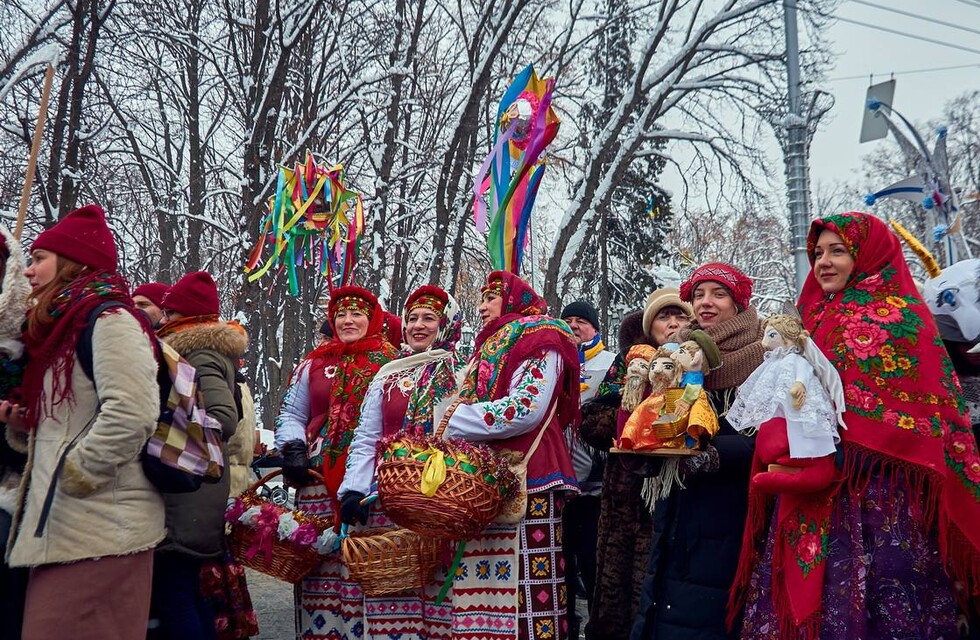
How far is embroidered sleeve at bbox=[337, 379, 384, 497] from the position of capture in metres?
4.55

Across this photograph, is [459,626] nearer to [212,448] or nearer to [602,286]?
[212,448]

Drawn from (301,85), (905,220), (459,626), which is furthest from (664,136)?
(459,626)

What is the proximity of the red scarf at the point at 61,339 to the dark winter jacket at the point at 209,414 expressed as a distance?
79 cm

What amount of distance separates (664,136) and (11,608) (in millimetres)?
14137

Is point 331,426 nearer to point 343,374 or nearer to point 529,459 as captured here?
point 343,374

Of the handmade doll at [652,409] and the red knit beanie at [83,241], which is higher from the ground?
the red knit beanie at [83,241]

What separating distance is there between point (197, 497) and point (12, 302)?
1.20 metres

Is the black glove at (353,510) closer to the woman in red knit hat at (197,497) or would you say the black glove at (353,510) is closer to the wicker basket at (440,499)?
the woman in red knit hat at (197,497)

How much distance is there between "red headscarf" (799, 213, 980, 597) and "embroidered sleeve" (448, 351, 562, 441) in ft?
4.18

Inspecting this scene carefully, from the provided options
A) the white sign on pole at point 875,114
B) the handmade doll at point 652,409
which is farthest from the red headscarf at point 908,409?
the white sign on pole at point 875,114

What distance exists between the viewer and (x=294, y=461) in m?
4.96

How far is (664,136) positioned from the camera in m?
16.0

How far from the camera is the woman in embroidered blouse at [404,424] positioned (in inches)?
179

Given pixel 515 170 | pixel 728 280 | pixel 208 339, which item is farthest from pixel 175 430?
pixel 515 170
